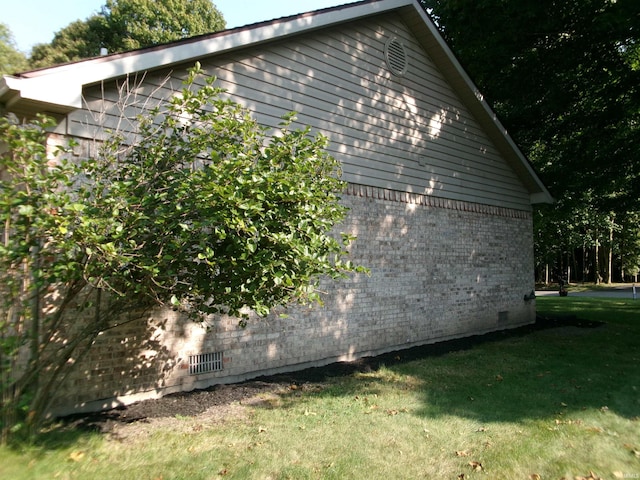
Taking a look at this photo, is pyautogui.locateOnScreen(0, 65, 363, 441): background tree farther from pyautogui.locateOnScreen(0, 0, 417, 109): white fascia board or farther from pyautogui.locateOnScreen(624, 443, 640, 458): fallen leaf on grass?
pyautogui.locateOnScreen(624, 443, 640, 458): fallen leaf on grass

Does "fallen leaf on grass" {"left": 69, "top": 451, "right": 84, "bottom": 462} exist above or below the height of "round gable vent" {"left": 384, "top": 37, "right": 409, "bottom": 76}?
below

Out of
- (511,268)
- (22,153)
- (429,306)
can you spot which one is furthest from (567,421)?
(511,268)

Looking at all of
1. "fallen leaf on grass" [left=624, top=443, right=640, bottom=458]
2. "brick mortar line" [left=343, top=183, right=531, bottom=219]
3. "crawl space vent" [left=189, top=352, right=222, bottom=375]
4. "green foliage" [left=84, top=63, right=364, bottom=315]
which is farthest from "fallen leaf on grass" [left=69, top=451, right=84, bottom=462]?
"brick mortar line" [left=343, top=183, right=531, bottom=219]

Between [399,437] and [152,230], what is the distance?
3.30 m

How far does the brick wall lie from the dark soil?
0.21 meters

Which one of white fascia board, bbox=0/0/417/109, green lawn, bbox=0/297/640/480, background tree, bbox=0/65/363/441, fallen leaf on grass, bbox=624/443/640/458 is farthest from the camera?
white fascia board, bbox=0/0/417/109

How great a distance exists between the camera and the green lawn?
3.91 meters

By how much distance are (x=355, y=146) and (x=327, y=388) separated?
4510 millimetres

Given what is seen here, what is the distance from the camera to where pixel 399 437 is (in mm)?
4707

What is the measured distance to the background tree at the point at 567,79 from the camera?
10.8 m

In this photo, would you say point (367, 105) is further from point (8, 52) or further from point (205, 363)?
point (8, 52)

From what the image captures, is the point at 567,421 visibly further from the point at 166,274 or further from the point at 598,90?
the point at 598,90

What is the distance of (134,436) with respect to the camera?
4.60 meters

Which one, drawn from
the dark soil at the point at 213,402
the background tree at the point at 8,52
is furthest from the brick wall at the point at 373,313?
the background tree at the point at 8,52
